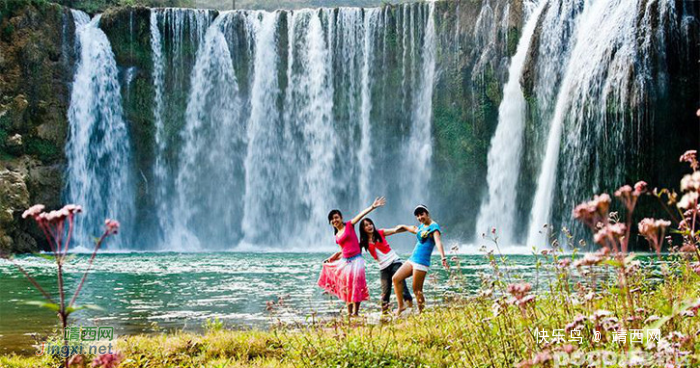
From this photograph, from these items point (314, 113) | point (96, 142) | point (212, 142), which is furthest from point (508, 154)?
point (96, 142)

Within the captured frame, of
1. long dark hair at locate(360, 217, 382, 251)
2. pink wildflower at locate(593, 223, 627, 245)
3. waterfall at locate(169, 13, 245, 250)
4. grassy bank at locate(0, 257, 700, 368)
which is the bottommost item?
grassy bank at locate(0, 257, 700, 368)

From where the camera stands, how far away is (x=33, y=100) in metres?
32.0

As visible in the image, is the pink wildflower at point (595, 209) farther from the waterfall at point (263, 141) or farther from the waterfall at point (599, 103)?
the waterfall at point (263, 141)

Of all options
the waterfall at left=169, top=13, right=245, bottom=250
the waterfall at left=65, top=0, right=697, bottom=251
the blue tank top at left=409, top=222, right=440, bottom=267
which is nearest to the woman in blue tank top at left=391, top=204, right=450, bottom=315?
the blue tank top at left=409, top=222, right=440, bottom=267

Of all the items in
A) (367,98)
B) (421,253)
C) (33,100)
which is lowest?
(421,253)

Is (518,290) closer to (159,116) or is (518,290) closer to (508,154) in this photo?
(508,154)

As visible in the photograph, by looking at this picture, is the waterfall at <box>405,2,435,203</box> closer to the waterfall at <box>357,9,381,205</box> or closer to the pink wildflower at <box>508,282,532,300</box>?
the waterfall at <box>357,9,381,205</box>

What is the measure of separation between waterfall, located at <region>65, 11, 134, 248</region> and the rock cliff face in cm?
65

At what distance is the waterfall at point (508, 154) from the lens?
30.3 m

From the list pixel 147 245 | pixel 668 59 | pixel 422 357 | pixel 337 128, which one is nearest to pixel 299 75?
pixel 337 128

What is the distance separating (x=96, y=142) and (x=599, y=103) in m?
23.8

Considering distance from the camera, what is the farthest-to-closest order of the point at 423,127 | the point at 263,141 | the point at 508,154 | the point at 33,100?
the point at 263,141 < the point at 423,127 < the point at 33,100 < the point at 508,154

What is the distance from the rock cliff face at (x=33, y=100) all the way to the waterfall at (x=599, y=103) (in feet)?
72.3

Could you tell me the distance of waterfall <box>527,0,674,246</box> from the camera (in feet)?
76.0
